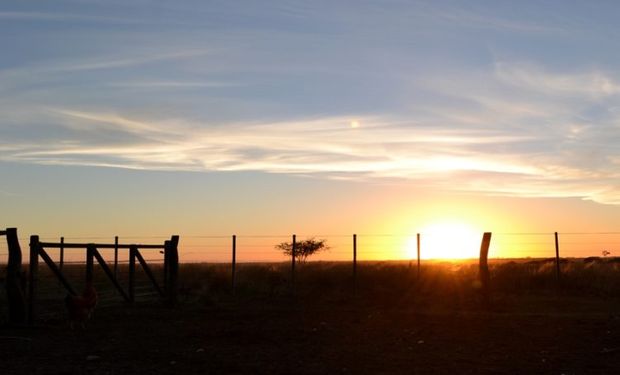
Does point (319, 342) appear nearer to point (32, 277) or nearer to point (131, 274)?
point (32, 277)

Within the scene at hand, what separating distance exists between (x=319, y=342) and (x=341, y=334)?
117 centimetres

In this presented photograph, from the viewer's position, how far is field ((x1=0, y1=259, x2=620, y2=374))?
10.7 m

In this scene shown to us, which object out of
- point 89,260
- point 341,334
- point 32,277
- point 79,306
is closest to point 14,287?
point 32,277

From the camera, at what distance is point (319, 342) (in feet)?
42.6

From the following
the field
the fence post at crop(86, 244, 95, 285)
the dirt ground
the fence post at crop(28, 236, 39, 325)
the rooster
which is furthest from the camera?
the fence post at crop(86, 244, 95, 285)

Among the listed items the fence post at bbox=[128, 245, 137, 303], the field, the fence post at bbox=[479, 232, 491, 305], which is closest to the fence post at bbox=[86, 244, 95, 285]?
the field

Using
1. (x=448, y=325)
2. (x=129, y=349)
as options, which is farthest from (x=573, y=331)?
(x=129, y=349)

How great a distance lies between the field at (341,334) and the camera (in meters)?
10.7

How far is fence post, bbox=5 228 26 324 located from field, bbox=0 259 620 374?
0.60 metres

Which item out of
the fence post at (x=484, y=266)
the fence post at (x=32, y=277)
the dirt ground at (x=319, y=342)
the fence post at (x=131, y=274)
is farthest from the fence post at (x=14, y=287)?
the fence post at (x=484, y=266)

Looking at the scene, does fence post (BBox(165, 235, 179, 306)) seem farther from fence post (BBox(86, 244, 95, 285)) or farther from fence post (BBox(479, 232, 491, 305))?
fence post (BBox(479, 232, 491, 305))

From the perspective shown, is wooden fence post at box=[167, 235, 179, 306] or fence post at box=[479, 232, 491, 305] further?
wooden fence post at box=[167, 235, 179, 306]

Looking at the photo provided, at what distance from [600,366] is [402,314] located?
7.56 m

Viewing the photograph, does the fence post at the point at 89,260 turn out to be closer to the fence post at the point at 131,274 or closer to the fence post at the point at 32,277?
the fence post at the point at 131,274
